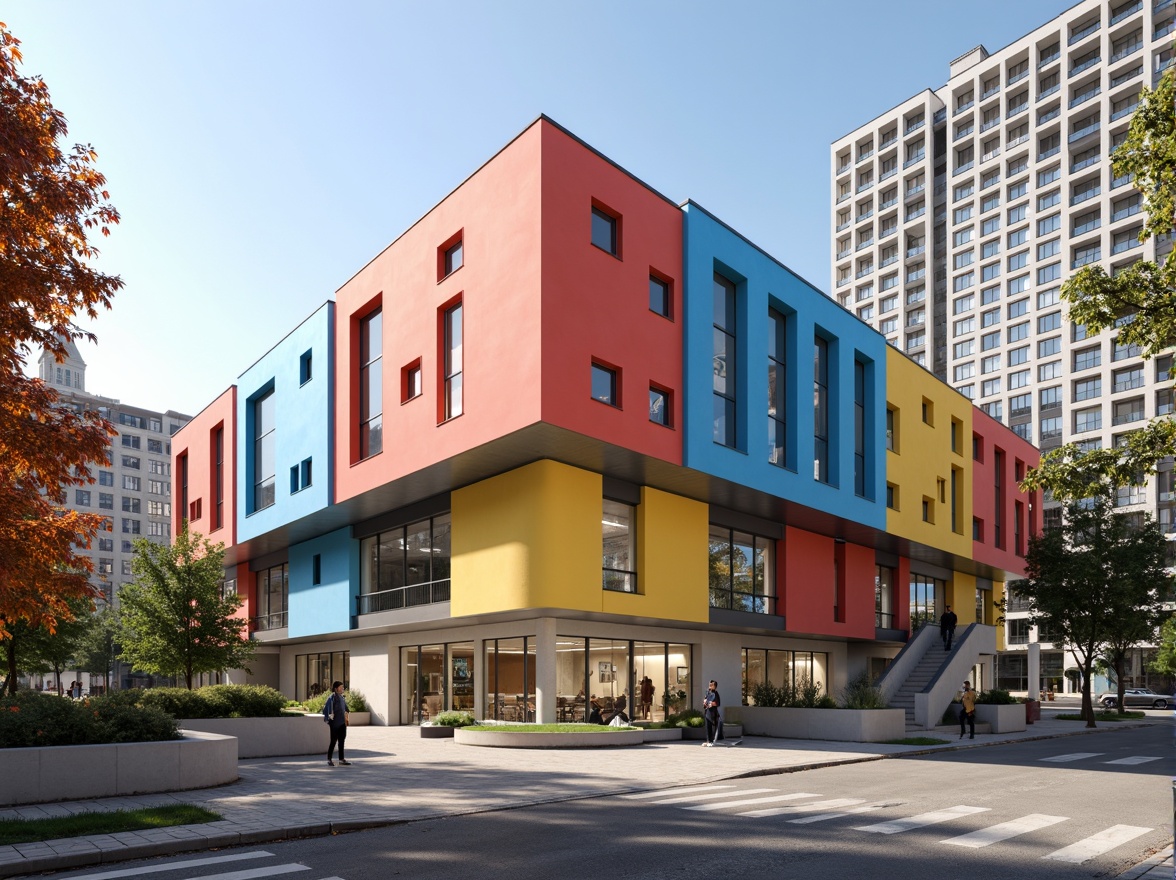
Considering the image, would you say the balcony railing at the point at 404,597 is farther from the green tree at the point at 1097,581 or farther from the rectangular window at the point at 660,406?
the green tree at the point at 1097,581

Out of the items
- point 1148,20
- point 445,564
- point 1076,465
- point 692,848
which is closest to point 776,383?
point 445,564

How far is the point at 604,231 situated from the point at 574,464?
6.82m

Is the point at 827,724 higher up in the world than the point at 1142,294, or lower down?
lower down

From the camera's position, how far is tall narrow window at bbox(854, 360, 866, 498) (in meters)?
38.7

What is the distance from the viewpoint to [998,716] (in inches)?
1435

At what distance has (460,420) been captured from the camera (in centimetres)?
2744

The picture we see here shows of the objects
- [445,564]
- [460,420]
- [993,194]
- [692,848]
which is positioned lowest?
[692,848]

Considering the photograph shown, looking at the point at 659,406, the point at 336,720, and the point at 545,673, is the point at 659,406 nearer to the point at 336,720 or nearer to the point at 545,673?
the point at 545,673

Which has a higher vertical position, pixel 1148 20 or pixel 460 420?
pixel 1148 20

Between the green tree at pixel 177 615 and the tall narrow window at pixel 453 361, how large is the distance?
13173 mm

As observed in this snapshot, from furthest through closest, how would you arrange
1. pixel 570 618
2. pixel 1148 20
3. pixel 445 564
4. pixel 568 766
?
1. pixel 1148 20
2. pixel 445 564
3. pixel 570 618
4. pixel 568 766

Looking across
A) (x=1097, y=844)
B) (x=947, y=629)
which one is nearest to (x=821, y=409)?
(x=947, y=629)

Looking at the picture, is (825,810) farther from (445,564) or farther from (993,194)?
(993,194)

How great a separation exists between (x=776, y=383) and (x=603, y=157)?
1110 centimetres
